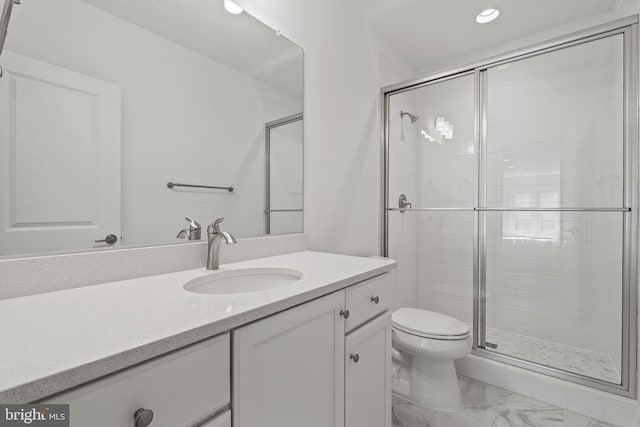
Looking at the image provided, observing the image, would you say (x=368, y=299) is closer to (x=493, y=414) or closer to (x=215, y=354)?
(x=215, y=354)

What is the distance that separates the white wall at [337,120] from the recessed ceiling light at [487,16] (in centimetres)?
75

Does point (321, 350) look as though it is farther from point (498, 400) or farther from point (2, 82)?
point (498, 400)

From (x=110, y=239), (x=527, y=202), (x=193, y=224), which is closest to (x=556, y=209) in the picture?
(x=527, y=202)

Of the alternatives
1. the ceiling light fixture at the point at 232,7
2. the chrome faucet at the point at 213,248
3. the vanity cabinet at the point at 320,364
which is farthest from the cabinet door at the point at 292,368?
the ceiling light fixture at the point at 232,7

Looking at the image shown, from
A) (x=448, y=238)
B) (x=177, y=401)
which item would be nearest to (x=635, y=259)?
(x=448, y=238)

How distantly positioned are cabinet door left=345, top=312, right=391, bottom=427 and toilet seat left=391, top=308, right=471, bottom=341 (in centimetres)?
52

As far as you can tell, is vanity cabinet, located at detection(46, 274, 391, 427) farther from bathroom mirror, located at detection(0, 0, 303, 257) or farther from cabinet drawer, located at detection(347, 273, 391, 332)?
bathroom mirror, located at detection(0, 0, 303, 257)

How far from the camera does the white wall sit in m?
1.62

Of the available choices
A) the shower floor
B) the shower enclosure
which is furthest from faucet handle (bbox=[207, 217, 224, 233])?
the shower floor

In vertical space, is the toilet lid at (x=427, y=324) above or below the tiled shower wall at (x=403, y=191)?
below

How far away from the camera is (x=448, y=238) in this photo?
232 centimetres

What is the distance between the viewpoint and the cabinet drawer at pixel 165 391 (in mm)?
425

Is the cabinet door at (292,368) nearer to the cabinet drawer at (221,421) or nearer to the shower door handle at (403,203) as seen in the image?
the cabinet drawer at (221,421)

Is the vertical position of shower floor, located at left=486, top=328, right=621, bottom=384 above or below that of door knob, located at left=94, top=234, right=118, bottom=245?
below
